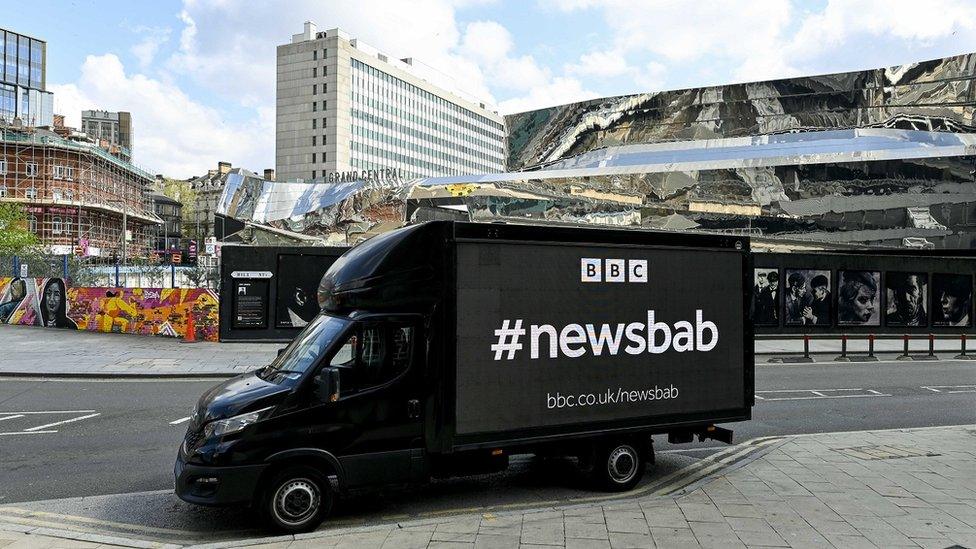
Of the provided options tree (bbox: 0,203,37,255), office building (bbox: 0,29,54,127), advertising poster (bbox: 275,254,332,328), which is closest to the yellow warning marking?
advertising poster (bbox: 275,254,332,328)

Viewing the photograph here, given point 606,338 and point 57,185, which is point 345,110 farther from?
point 606,338

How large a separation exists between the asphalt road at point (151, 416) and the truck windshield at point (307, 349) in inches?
90.8

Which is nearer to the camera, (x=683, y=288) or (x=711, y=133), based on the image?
(x=683, y=288)

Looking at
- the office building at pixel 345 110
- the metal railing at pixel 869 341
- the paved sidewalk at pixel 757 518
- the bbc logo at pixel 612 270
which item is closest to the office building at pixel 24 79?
the office building at pixel 345 110

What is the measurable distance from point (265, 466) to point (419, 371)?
1681mm

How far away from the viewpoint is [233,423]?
6316 millimetres

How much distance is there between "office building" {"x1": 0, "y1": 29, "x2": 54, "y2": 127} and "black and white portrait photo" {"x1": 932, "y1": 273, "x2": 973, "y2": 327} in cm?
12087

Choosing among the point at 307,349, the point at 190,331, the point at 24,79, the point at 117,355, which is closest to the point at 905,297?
the point at 190,331

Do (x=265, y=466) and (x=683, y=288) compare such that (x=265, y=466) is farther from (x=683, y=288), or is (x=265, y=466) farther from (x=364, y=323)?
(x=683, y=288)

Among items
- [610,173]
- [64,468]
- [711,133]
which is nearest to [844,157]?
[711,133]

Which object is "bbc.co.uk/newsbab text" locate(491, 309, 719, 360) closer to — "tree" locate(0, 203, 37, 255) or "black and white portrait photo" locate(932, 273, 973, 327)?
"black and white portrait photo" locate(932, 273, 973, 327)

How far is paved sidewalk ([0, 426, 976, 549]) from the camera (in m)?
6.12

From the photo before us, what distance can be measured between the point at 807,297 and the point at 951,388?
41.3 feet

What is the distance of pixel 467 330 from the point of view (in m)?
7.00
